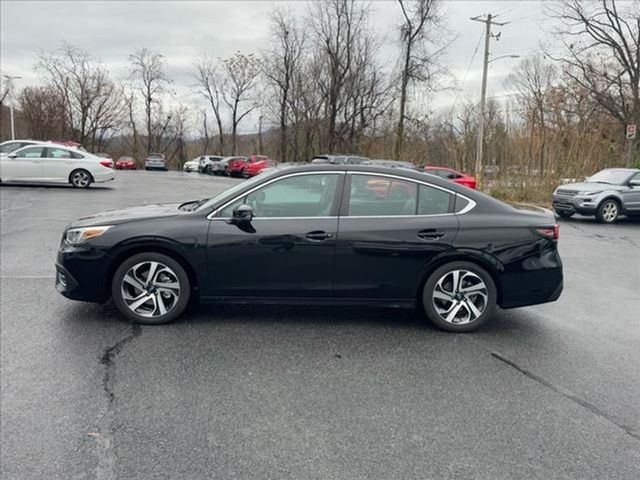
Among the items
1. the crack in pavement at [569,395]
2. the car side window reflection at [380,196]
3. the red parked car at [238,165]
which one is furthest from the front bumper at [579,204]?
the red parked car at [238,165]

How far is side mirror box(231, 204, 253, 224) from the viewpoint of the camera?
14.7 feet

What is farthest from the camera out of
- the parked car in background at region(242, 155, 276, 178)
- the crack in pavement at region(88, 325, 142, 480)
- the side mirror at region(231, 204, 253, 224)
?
the parked car in background at region(242, 155, 276, 178)

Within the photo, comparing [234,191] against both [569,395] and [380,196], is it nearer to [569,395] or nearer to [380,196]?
[380,196]

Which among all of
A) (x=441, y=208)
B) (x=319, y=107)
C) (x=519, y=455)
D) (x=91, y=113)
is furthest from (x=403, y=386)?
(x=91, y=113)

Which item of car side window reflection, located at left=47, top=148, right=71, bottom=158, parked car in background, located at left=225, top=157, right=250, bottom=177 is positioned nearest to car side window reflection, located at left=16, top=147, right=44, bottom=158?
car side window reflection, located at left=47, top=148, right=71, bottom=158

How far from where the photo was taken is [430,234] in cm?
457

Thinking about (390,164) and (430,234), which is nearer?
(430,234)

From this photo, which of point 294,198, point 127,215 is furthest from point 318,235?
point 127,215

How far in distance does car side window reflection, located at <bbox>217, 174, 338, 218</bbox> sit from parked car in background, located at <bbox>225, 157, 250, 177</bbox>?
32557 mm

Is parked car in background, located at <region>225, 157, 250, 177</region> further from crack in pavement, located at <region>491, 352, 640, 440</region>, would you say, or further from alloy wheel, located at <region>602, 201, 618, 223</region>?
crack in pavement, located at <region>491, 352, 640, 440</region>

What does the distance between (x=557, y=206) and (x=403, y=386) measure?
1314cm

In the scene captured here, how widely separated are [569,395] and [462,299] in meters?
1.35

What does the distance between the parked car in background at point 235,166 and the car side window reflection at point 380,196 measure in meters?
32.7

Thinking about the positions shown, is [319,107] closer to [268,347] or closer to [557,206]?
[557,206]
